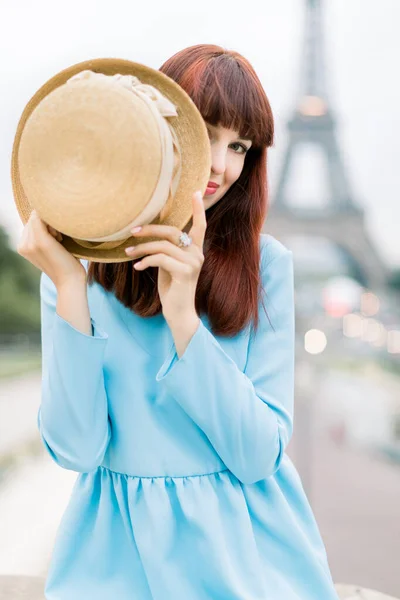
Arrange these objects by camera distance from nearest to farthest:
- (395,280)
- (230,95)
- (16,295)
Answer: (230,95)
(16,295)
(395,280)

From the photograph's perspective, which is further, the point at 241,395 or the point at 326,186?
the point at 326,186

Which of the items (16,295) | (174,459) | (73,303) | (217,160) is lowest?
(16,295)

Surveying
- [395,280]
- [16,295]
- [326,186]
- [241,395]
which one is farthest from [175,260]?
[326,186]

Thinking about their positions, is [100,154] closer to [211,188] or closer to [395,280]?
[211,188]

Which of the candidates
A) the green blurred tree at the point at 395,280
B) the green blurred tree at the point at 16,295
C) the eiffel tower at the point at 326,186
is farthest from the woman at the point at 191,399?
the green blurred tree at the point at 395,280

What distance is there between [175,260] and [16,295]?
16.2 feet

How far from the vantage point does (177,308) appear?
1.74ft

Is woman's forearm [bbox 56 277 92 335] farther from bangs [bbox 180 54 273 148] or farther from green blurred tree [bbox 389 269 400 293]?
green blurred tree [bbox 389 269 400 293]

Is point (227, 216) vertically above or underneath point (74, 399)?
above

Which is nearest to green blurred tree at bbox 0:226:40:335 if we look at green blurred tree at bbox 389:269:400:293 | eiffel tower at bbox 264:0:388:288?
eiffel tower at bbox 264:0:388:288

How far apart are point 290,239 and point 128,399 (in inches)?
334

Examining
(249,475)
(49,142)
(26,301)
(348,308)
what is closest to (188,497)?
(249,475)

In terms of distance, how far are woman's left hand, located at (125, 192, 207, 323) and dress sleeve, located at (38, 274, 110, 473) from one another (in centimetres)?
7

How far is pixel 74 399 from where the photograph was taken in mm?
557
